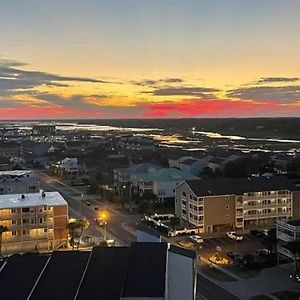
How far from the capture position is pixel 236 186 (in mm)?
21906

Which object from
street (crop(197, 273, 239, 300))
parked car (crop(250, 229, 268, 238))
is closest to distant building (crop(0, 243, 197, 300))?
street (crop(197, 273, 239, 300))

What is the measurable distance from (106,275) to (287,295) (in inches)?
226

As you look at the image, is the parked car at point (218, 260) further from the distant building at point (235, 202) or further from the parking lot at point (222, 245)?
the distant building at point (235, 202)

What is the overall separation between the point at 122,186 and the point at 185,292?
808 inches

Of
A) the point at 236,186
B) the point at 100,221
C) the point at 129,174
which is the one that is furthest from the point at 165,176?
the point at 236,186

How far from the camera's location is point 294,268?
15523 millimetres

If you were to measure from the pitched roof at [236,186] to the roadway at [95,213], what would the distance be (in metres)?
3.52

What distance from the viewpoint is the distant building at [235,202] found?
2094 cm

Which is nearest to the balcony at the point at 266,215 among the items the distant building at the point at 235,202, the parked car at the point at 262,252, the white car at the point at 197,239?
the distant building at the point at 235,202

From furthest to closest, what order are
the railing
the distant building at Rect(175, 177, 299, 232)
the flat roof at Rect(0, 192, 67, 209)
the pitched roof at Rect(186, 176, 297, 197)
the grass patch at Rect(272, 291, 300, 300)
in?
the railing, the pitched roof at Rect(186, 176, 297, 197), the distant building at Rect(175, 177, 299, 232), the flat roof at Rect(0, 192, 67, 209), the grass patch at Rect(272, 291, 300, 300)

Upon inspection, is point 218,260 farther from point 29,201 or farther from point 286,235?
point 29,201

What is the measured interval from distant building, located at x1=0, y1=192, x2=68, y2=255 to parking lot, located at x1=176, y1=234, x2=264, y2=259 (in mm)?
4778

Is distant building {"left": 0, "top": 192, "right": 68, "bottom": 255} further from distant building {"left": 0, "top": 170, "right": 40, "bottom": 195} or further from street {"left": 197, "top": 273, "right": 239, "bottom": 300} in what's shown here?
distant building {"left": 0, "top": 170, "right": 40, "bottom": 195}

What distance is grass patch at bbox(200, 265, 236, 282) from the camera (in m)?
14.8
